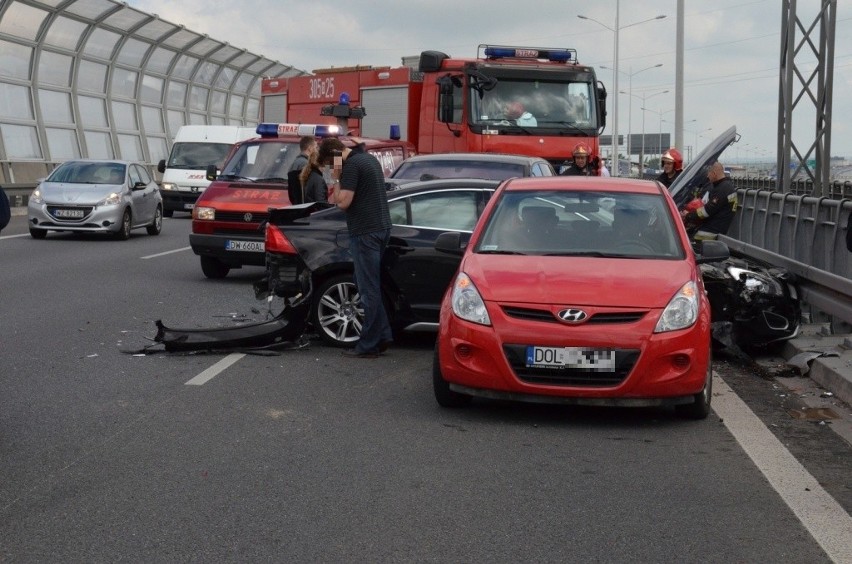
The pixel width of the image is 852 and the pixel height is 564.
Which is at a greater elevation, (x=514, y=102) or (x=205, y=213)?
(x=514, y=102)

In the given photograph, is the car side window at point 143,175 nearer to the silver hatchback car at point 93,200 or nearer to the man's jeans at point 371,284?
the silver hatchback car at point 93,200

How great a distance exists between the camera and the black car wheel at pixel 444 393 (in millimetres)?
7766

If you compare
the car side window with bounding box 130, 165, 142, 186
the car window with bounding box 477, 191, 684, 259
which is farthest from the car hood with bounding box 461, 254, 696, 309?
the car side window with bounding box 130, 165, 142, 186

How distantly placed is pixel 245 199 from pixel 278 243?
561cm

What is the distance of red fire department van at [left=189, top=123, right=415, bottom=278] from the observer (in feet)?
51.9

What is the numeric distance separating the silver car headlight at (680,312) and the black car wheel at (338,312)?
11.9 ft

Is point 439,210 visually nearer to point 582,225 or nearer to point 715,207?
point 582,225

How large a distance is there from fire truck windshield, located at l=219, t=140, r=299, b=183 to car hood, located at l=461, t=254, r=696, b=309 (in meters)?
9.23

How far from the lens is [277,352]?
10234 millimetres

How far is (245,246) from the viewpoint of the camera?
15.7 metres

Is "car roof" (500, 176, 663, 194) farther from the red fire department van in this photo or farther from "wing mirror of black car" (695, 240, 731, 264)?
the red fire department van

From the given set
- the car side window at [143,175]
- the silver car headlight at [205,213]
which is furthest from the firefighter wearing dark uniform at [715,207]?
the car side window at [143,175]

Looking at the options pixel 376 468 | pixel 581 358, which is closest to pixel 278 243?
pixel 581 358

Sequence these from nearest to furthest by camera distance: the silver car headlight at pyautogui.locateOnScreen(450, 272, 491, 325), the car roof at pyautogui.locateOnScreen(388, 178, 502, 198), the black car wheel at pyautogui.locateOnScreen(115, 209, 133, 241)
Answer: the silver car headlight at pyautogui.locateOnScreen(450, 272, 491, 325) → the car roof at pyautogui.locateOnScreen(388, 178, 502, 198) → the black car wheel at pyautogui.locateOnScreen(115, 209, 133, 241)
